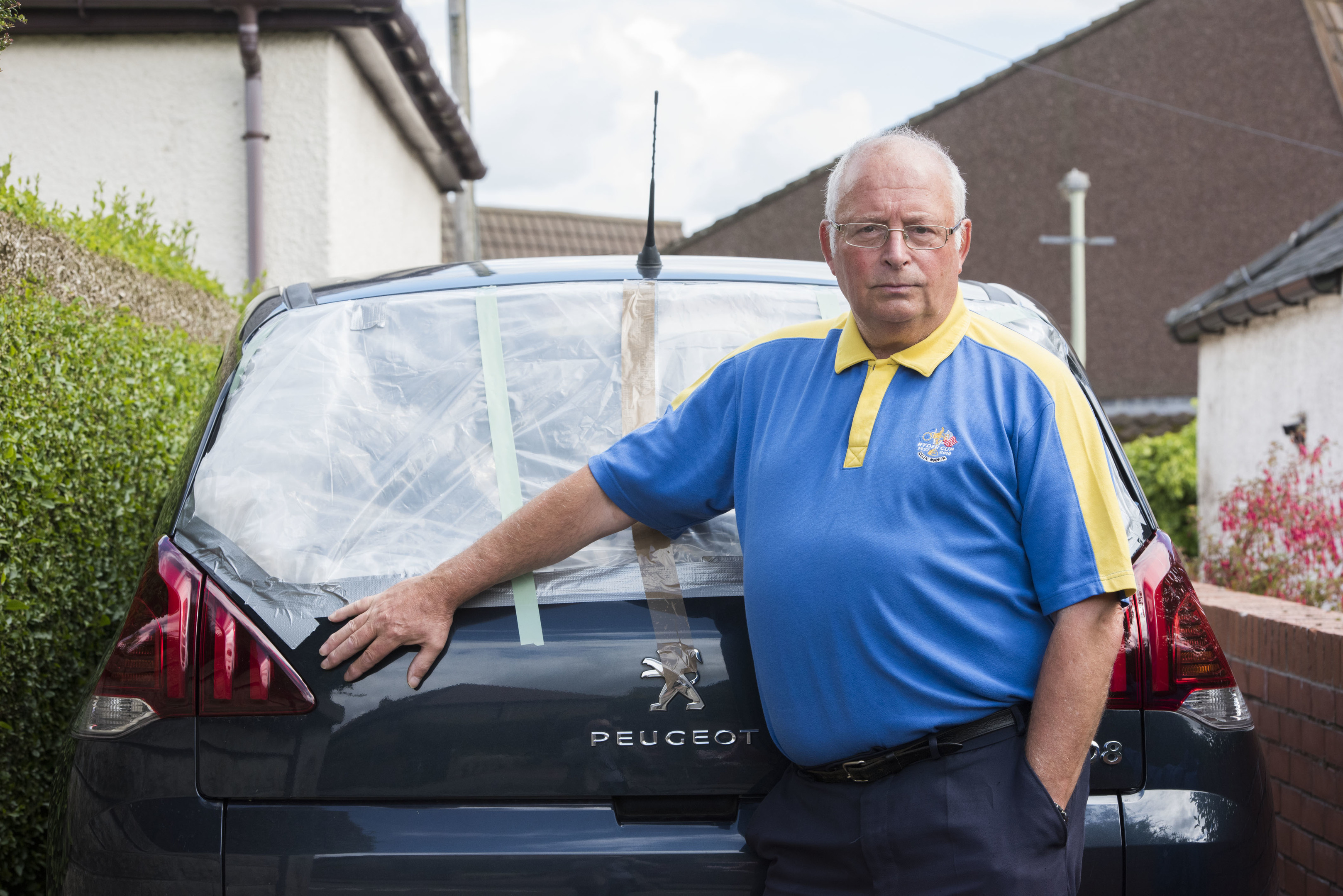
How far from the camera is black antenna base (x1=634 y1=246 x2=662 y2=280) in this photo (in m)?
2.77

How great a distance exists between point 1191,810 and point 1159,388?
24075mm

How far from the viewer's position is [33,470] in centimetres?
324

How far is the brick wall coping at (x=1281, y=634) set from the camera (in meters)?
3.23

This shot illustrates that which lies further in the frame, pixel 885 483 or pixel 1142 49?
pixel 1142 49

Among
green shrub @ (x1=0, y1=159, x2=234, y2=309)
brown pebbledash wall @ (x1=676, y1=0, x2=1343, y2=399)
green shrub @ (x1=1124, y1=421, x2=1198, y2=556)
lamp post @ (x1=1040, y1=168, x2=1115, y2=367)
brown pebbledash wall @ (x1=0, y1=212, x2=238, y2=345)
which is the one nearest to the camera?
brown pebbledash wall @ (x1=0, y1=212, x2=238, y2=345)

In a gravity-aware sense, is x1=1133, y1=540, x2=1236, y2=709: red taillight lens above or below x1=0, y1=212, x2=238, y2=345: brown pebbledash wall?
below

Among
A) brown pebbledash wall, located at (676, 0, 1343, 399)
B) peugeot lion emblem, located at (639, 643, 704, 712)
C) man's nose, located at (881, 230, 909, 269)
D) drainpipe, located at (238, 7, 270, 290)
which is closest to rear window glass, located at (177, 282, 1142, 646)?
peugeot lion emblem, located at (639, 643, 704, 712)

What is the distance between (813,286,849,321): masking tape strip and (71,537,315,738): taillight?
133cm

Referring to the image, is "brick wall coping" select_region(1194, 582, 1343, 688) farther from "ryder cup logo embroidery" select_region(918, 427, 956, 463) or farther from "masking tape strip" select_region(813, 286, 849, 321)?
"ryder cup logo embroidery" select_region(918, 427, 956, 463)

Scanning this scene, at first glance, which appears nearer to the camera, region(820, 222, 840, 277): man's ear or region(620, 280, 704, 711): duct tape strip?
region(620, 280, 704, 711): duct tape strip

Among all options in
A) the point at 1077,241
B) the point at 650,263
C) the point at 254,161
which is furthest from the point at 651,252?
the point at 1077,241

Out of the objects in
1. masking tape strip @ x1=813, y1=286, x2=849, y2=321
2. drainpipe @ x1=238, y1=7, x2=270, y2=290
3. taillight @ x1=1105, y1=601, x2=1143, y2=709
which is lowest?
taillight @ x1=1105, y1=601, x2=1143, y2=709

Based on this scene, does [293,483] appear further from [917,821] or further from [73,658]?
[73,658]

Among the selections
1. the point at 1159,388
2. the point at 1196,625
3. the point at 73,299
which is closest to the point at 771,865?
the point at 1196,625
